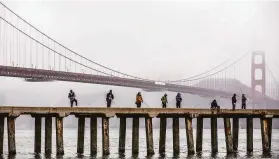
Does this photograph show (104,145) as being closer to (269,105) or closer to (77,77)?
(77,77)

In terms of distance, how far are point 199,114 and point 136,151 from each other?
4.55 metres

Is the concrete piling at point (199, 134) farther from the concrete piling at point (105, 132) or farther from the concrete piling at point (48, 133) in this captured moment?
the concrete piling at point (48, 133)

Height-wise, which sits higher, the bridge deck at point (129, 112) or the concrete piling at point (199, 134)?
the bridge deck at point (129, 112)

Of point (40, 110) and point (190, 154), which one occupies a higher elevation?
point (40, 110)

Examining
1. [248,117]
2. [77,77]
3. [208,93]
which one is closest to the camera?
[248,117]

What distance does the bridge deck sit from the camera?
36281 millimetres

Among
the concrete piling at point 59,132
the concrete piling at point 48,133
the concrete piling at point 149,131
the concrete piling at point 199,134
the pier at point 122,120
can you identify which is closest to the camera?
the pier at point 122,120

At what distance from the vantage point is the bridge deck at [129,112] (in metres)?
36.3

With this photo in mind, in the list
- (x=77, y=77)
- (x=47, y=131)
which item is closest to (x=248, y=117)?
(x=47, y=131)

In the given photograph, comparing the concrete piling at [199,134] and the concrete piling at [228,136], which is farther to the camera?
the concrete piling at [199,134]

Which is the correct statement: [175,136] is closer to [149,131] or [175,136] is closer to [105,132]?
[149,131]

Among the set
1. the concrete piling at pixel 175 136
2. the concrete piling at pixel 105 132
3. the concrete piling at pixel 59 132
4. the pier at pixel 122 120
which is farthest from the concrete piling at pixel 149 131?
the concrete piling at pixel 59 132

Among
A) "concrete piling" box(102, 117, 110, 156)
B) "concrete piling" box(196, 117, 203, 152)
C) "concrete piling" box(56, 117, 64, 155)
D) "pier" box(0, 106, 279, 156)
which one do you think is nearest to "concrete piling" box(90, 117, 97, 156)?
"pier" box(0, 106, 279, 156)

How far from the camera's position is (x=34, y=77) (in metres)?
82.2
